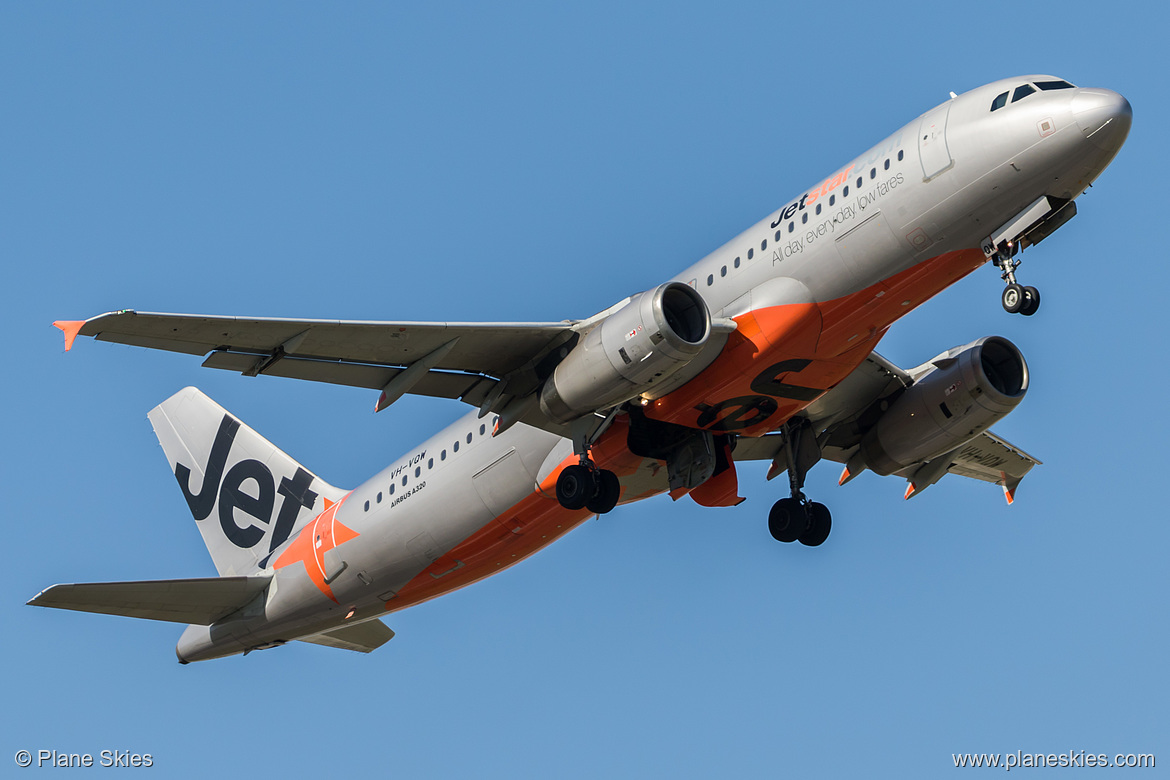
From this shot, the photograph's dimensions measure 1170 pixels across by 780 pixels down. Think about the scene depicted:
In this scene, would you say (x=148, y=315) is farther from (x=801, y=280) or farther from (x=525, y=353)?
(x=801, y=280)

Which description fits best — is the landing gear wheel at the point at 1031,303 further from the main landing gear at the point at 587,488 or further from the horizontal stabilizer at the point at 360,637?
the horizontal stabilizer at the point at 360,637

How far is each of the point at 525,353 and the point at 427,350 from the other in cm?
184

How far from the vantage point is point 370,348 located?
23.0 meters

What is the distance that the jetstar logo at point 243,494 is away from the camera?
1219 inches

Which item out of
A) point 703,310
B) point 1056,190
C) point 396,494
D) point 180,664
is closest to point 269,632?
point 180,664

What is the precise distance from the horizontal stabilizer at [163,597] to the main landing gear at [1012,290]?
17234mm

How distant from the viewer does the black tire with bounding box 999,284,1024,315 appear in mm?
20422

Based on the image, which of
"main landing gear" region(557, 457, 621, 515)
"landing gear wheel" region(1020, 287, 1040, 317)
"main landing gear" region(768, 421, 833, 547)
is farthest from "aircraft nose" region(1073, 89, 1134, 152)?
"main landing gear" region(557, 457, 621, 515)

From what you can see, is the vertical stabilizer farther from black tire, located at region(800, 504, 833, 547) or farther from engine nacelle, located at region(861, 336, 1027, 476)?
engine nacelle, located at region(861, 336, 1027, 476)

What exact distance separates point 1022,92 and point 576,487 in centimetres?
1025

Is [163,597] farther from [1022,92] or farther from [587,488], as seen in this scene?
[1022,92]

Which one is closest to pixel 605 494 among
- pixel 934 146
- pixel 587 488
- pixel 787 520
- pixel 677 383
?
pixel 587 488

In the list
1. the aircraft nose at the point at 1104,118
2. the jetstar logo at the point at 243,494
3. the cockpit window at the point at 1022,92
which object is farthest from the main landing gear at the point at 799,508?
the jetstar logo at the point at 243,494

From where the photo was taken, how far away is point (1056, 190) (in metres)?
20.5
